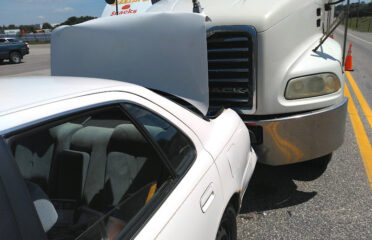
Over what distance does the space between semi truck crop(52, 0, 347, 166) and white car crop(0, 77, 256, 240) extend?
34.1 inches

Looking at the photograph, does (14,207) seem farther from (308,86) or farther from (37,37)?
(37,37)

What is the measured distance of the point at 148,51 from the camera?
2506 millimetres

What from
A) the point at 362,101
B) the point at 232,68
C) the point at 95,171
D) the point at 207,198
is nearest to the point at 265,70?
the point at 232,68

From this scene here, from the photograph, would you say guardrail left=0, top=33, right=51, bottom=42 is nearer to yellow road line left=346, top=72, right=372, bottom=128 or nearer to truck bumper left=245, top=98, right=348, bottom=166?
yellow road line left=346, top=72, right=372, bottom=128

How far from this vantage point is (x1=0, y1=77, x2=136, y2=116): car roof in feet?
3.88

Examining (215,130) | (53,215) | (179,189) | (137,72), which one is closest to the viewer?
(53,215)

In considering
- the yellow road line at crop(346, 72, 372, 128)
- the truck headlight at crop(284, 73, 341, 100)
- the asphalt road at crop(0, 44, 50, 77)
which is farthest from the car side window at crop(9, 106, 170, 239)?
the asphalt road at crop(0, 44, 50, 77)

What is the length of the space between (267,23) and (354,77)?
334 inches

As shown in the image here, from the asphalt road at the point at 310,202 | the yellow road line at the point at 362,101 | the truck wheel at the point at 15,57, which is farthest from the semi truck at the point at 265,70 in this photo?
the truck wheel at the point at 15,57

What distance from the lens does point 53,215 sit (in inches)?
49.4

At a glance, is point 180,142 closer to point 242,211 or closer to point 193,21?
point 193,21

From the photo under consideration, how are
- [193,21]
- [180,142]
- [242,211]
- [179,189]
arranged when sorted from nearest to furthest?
1. [179,189]
2. [180,142]
3. [193,21]
4. [242,211]

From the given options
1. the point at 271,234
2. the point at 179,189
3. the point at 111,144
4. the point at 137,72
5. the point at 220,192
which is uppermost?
the point at 137,72

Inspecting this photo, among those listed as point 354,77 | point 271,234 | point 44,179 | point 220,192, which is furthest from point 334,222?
point 354,77
